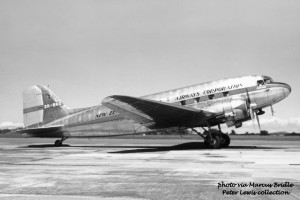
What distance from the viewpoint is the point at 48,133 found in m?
23.1

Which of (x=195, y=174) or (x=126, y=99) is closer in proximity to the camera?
(x=195, y=174)

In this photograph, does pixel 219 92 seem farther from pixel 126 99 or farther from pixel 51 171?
pixel 51 171

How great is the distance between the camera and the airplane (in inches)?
709

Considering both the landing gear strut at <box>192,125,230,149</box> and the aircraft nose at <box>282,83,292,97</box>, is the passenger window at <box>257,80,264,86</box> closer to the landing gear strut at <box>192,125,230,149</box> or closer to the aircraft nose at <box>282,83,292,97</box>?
the aircraft nose at <box>282,83,292,97</box>

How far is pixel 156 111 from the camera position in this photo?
18047 mm

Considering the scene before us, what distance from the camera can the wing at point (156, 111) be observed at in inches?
666

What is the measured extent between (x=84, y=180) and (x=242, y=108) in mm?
12782

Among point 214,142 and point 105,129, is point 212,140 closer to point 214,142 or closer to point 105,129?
point 214,142

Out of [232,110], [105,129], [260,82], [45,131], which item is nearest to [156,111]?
[232,110]

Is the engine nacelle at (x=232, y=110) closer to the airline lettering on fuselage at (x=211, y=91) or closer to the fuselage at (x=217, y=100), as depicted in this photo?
the fuselage at (x=217, y=100)

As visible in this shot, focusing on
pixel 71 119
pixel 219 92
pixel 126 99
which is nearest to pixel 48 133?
pixel 71 119

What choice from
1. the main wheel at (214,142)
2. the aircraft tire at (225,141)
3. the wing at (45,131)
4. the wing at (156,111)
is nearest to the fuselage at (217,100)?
the wing at (156,111)

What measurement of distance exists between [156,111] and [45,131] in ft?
32.1

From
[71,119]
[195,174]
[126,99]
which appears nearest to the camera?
[195,174]
